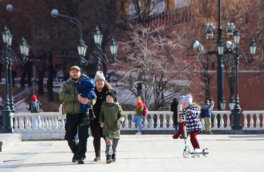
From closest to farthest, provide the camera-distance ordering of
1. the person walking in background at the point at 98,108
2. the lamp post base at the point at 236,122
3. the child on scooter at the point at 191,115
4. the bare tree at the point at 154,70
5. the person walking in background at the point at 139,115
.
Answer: the person walking in background at the point at 98,108 → the child on scooter at the point at 191,115 → the person walking in background at the point at 139,115 → the lamp post base at the point at 236,122 → the bare tree at the point at 154,70

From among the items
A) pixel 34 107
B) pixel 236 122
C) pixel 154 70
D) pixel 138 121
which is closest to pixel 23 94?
pixel 154 70

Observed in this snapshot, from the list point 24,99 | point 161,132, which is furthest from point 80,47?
point 24,99

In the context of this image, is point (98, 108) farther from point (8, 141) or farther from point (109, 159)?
point (8, 141)

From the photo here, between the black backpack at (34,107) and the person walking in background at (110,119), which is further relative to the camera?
the black backpack at (34,107)

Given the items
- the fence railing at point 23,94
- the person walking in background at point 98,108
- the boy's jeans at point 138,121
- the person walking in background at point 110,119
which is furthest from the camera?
the fence railing at point 23,94

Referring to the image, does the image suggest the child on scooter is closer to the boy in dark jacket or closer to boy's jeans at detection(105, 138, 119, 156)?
boy's jeans at detection(105, 138, 119, 156)

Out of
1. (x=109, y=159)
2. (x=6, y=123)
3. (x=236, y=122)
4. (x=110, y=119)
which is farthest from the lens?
(x=236, y=122)

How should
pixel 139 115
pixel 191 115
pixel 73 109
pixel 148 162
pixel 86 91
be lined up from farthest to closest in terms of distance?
1. pixel 139 115
2. pixel 191 115
3. pixel 148 162
4. pixel 73 109
5. pixel 86 91

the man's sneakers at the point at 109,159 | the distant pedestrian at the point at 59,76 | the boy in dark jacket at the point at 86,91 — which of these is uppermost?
the distant pedestrian at the point at 59,76

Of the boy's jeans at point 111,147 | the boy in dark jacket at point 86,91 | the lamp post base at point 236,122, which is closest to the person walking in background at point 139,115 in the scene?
the lamp post base at point 236,122

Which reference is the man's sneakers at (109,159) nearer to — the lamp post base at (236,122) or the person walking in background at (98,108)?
the person walking in background at (98,108)

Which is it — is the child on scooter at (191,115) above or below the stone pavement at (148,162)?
above

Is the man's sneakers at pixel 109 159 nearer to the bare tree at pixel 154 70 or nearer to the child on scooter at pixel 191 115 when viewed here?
the child on scooter at pixel 191 115

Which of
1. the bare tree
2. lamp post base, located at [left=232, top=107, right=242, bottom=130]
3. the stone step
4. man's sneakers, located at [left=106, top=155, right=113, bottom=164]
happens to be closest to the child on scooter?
man's sneakers, located at [left=106, top=155, right=113, bottom=164]
